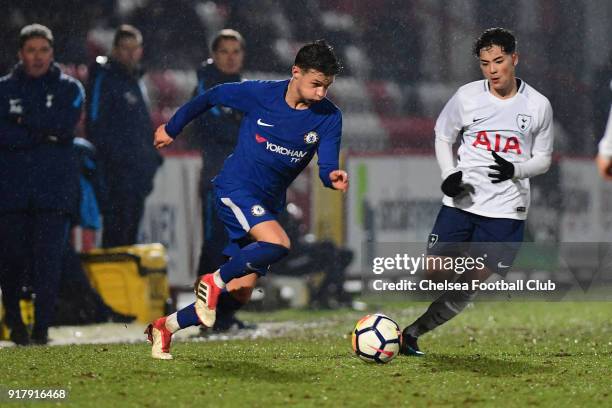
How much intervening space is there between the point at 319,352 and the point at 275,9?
15.3 ft

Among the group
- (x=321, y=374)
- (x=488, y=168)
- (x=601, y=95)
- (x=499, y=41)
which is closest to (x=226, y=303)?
(x=321, y=374)

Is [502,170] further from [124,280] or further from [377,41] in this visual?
[377,41]

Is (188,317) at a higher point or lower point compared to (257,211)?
lower

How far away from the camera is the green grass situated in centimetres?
603

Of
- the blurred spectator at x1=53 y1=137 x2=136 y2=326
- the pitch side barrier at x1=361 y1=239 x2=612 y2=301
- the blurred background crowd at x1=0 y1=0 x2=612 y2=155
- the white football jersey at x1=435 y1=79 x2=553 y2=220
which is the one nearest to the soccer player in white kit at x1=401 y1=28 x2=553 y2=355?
the white football jersey at x1=435 y1=79 x2=553 y2=220

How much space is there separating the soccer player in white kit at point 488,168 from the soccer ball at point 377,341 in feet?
2.15

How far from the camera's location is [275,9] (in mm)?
11852

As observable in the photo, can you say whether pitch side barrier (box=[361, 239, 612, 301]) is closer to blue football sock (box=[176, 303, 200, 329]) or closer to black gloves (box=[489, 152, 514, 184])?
black gloves (box=[489, 152, 514, 184])

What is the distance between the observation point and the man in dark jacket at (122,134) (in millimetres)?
10852

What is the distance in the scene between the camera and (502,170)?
25.9ft

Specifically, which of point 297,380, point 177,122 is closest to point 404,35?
point 177,122

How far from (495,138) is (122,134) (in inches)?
163

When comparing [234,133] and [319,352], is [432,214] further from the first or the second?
[319,352]

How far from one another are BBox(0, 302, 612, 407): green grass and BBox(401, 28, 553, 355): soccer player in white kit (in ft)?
1.85
